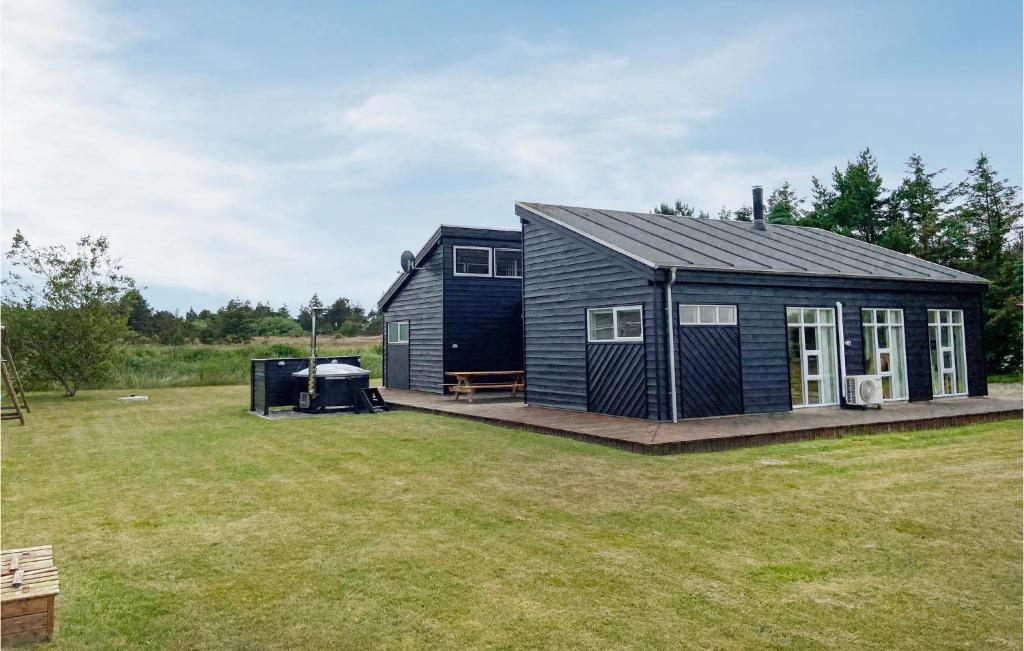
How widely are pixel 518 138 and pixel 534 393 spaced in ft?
34.2

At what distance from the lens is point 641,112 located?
1905cm

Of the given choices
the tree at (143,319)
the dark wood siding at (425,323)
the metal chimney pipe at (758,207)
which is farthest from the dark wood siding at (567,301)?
the tree at (143,319)

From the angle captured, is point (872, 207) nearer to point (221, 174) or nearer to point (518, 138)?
point (518, 138)

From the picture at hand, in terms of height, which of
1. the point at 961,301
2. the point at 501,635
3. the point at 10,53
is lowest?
the point at 501,635

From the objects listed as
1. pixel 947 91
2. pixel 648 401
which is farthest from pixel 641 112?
pixel 648 401

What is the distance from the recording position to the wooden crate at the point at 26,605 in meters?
2.95

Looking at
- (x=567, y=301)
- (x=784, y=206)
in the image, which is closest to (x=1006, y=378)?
(x=567, y=301)

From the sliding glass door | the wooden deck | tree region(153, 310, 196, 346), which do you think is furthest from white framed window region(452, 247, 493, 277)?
tree region(153, 310, 196, 346)

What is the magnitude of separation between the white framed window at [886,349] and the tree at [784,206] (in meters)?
21.7

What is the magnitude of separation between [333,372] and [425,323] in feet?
15.2

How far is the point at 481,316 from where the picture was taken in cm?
1755

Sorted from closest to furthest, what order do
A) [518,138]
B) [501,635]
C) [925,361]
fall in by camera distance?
[501,635], [925,361], [518,138]

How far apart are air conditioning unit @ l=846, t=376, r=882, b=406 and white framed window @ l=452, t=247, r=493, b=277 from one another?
971 cm

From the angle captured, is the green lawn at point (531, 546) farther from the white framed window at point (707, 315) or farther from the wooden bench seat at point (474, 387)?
the wooden bench seat at point (474, 387)
